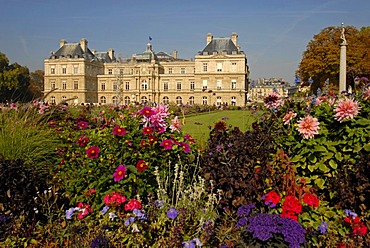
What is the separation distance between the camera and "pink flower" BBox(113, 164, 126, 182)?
9.90 feet

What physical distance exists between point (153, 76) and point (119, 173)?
54212 millimetres

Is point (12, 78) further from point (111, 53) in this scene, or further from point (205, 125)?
point (205, 125)

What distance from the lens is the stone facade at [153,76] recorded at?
52969 millimetres

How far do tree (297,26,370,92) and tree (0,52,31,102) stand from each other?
3489 centimetres

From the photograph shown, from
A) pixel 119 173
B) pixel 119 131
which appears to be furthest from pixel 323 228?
pixel 119 131

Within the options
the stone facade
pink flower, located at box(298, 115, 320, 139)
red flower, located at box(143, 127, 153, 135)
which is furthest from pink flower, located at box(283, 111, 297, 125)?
the stone facade

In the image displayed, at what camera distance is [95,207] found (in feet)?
10.5

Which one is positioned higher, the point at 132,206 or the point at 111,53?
the point at 111,53

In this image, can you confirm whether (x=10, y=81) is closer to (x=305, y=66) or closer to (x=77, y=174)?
(x=305, y=66)

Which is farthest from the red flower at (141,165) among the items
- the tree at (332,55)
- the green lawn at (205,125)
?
the tree at (332,55)

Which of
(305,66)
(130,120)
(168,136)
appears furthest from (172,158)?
(305,66)

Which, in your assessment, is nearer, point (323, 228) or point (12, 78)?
point (323, 228)

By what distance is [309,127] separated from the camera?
3023mm

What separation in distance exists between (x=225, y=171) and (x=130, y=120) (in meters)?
1.11
